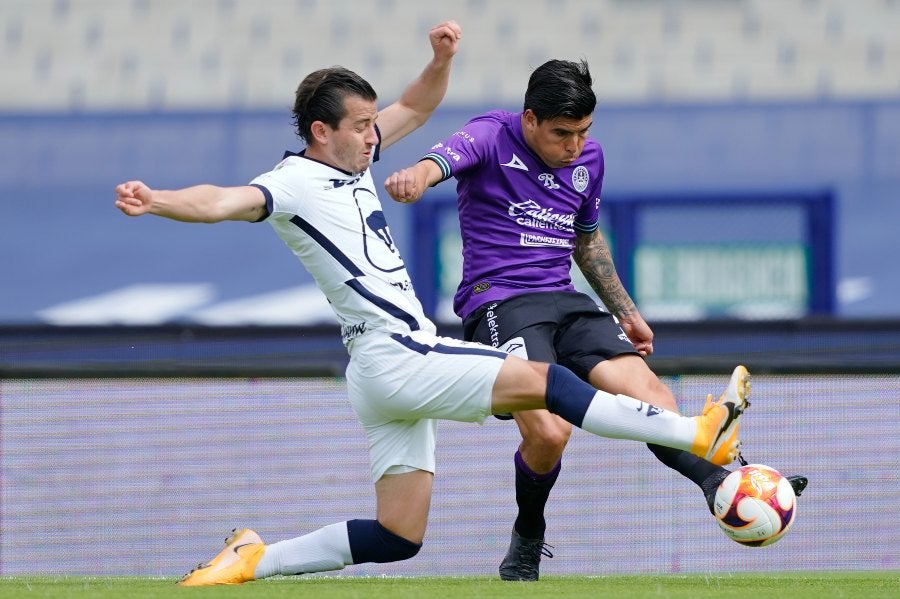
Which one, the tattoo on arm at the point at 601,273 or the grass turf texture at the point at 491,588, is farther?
the tattoo on arm at the point at 601,273

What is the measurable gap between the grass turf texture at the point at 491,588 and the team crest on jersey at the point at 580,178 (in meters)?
1.49

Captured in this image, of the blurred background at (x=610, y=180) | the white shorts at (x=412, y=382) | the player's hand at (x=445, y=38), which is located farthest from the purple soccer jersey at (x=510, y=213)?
the blurred background at (x=610, y=180)

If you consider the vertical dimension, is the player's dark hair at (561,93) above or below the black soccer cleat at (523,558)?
above

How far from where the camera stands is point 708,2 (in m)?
14.9

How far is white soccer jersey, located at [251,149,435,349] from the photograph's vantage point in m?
4.46

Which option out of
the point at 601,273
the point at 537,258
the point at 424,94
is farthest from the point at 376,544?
the point at 424,94

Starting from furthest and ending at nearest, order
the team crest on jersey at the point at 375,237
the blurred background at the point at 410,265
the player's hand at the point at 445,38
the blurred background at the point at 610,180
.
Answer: the blurred background at the point at 610,180, the blurred background at the point at 410,265, the player's hand at the point at 445,38, the team crest on jersey at the point at 375,237

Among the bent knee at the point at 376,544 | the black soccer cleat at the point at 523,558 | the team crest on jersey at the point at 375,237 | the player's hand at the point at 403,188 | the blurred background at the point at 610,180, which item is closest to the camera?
the player's hand at the point at 403,188

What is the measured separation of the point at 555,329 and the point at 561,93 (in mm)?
864

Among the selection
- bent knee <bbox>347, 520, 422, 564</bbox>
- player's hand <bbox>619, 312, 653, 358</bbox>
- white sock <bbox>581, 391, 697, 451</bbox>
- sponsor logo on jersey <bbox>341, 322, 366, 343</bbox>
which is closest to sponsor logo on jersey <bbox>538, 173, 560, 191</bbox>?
player's hand <bbox>619, 312, 653, 358</bbox>

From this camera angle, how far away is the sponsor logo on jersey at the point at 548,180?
17.1 feet

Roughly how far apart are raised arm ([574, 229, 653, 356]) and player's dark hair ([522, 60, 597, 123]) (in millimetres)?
644

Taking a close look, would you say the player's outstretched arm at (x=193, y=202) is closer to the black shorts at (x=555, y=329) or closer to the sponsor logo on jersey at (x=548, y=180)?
the black shorts at (x=555, y=329)

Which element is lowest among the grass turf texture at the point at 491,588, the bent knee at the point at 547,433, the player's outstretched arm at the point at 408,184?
the grass turf texture at the point at 491,588
